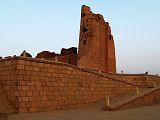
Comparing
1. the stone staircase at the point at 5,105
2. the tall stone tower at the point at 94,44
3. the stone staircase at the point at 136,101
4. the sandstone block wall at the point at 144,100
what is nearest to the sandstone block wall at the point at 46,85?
the stone staircase at the point at 5,105

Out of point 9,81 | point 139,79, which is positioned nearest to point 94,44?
point 139,79

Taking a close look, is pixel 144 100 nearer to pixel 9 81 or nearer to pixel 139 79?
pixel 139 79

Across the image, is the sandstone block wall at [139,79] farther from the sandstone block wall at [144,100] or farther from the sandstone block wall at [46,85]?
the sandstone block wall at [46,85]

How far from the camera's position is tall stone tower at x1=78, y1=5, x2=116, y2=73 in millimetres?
36500

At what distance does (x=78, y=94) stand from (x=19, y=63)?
4.77 meters

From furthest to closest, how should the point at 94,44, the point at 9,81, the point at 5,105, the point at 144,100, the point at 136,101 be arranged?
the point at 94,44
the point at 144,100
the point at 136,101
the point at 9,81
the point at 5,105

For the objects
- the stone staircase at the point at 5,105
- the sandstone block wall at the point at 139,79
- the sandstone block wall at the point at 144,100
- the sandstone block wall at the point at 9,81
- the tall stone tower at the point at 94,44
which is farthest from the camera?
the tall stone tower at the point at 94,44

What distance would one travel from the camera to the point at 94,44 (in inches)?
1465

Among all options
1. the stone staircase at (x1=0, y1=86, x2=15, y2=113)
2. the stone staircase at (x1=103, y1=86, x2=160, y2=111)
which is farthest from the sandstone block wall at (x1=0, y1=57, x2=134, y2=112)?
the stone staircase at (x1=103, y1=86, x2=160, y2=111)

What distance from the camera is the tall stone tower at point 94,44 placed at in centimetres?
3650

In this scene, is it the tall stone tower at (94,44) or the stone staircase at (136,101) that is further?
the tall stone tower at (94,44)

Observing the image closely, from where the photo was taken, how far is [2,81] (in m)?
13.6

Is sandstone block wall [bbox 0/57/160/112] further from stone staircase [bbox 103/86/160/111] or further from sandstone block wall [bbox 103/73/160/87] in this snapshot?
sandstone block wall [bbox 103/73/160/87]

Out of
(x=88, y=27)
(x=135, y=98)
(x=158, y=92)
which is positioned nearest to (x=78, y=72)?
(x=135, y=98)
